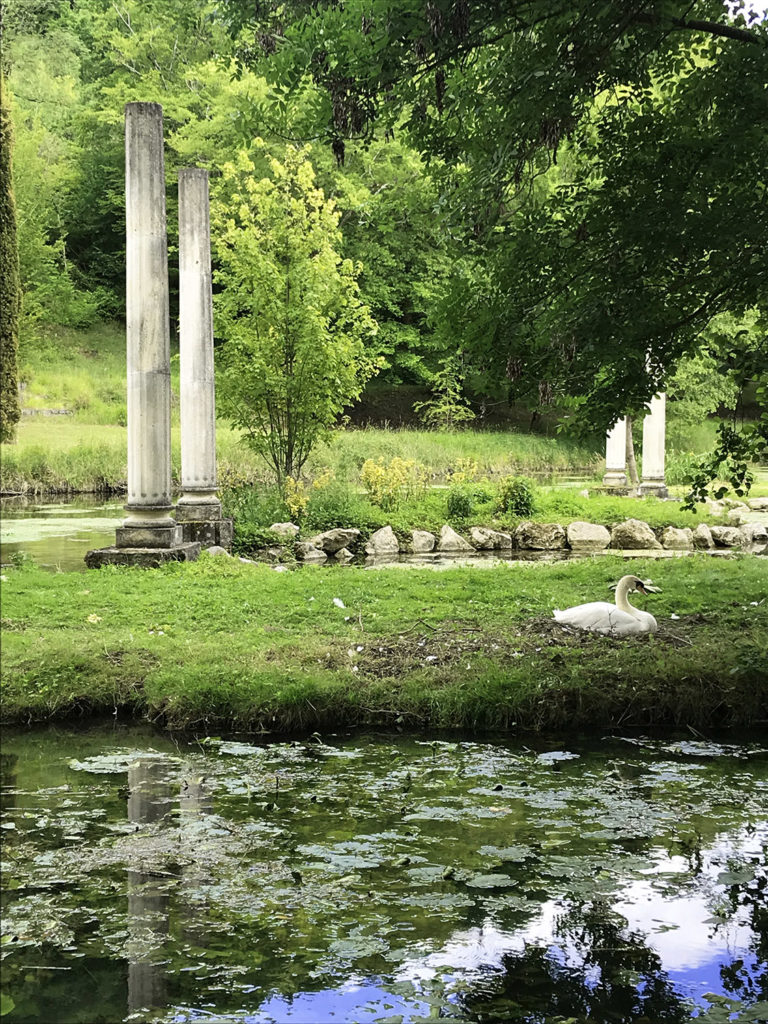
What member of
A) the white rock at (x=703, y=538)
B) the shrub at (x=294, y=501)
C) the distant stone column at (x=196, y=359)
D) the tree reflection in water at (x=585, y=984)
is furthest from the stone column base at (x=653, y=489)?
the tree reflection in water at (x=585, y=984)

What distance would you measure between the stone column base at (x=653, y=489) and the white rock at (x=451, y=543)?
650cm

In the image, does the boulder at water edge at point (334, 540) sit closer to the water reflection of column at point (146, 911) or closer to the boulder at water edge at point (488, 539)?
the boulder at water edge at point (488, 539)

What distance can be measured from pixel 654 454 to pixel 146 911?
66.7 ft

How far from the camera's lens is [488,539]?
17969mm

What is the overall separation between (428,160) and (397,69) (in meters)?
1.75

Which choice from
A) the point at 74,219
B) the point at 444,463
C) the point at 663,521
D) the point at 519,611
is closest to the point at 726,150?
the point at 519,611

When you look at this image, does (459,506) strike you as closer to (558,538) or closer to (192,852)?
(558,538)

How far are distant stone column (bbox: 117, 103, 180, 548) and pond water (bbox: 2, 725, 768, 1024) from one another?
599cm

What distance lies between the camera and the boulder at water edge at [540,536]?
18062 mm

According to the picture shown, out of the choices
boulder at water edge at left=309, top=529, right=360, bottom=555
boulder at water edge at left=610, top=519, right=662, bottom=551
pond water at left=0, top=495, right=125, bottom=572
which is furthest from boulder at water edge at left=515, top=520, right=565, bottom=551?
pond water at left=0, top=495, right=125, bottom=572

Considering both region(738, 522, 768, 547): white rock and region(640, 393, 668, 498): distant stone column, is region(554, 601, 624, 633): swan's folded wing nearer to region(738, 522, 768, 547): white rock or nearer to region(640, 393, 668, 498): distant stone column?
region(738, 522, 768, 547): white rock

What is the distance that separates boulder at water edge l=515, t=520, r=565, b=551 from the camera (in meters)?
18.1

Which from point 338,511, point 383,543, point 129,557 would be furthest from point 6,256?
point 338,511

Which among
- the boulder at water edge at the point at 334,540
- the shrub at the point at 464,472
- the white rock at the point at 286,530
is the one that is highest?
the shrub at the point at 464,472
